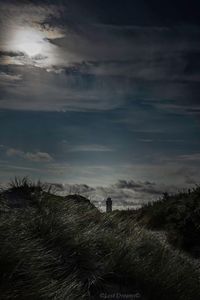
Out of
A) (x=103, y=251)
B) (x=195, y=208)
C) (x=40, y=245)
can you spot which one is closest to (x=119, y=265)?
A: (x=103, y=251)

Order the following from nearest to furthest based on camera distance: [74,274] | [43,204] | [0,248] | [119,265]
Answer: [0,248]
[74,274]
[119,265]
[43,204]

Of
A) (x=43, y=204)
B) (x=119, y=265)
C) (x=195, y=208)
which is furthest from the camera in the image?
(x=195, y=208)

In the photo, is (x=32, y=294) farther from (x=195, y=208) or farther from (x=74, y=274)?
(x=195, y=208)

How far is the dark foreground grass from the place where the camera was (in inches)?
261

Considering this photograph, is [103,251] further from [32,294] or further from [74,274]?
[32,294]

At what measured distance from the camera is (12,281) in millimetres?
6418

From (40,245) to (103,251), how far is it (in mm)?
1525

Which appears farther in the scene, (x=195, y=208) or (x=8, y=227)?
(x=195, y=208)

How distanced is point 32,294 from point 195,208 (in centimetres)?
1272

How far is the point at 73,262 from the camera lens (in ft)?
26.3

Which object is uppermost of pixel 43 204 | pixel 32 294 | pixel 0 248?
pixel 43 204

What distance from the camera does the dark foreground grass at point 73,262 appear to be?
664 centimetres

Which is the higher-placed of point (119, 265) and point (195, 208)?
point (195, 208)

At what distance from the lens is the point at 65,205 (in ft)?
35.6
